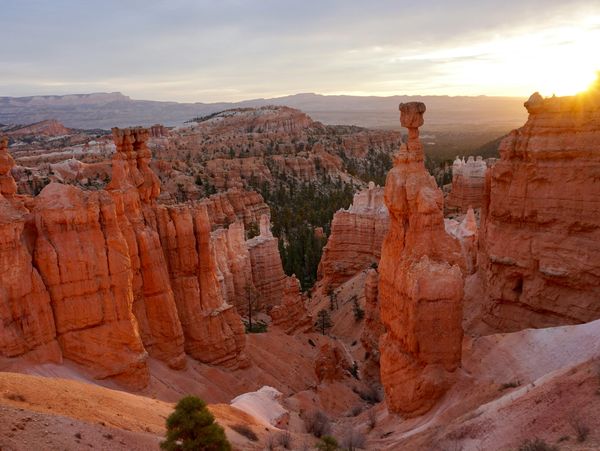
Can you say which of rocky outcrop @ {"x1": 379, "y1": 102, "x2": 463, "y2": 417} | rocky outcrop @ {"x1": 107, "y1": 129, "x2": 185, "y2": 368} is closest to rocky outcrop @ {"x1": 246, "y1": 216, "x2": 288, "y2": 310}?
rocky outcrop @ {"x1": 107, "y1": 129, "x2": 185, "y2": 368}

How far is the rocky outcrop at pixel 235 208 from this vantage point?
51328 millimetres

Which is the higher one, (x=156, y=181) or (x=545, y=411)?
(x=156, y=181)

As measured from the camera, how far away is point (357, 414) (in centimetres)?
1909

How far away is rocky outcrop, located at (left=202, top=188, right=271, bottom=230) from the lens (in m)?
51.3

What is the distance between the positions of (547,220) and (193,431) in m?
12.6

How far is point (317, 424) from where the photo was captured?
51.7 ft

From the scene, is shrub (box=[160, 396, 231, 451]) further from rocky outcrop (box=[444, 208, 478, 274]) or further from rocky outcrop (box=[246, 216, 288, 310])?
rocky outcrop (box=[246, 216, 288, 310])

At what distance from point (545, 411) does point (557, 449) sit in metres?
1.98

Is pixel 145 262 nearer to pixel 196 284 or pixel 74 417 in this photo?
pixel 196 284

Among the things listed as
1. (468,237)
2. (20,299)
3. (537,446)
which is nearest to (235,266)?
(468,237)

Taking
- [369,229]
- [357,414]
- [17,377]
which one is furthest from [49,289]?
[369,229]

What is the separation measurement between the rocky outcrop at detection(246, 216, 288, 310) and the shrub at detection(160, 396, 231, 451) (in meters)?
24.7

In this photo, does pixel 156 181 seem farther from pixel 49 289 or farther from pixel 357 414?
pixel 357 414

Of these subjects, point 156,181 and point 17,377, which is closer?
point 17,377
